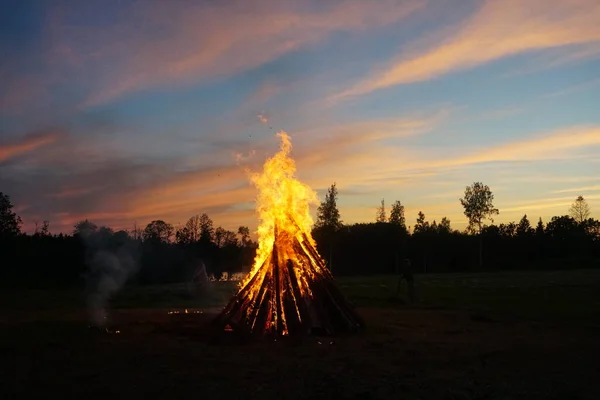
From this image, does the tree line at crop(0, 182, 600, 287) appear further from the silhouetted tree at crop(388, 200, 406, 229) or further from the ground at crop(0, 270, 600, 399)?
the ground at crop(0, 270, 600, 399)

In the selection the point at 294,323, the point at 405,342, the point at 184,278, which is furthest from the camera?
the point at 184,278

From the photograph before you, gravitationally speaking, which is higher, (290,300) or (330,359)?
(290,300)

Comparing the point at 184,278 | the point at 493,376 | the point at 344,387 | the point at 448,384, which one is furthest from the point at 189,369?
the point at 184,278

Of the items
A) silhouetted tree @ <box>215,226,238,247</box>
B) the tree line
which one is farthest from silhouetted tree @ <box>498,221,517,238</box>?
silhouetted tree @ <box>215,226,238,247</box>

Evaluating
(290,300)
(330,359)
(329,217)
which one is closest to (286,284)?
(290,300)

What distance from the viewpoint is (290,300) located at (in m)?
16.0

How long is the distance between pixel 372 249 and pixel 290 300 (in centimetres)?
5410

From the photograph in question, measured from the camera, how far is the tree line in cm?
4797

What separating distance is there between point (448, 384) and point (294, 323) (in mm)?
6455

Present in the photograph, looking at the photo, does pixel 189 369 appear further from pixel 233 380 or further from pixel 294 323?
pixel 294 323

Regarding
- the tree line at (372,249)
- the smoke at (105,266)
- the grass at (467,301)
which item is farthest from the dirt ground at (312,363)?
the tree line at (372,249)

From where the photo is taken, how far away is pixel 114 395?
29.7 feet

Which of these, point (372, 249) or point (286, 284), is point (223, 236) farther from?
point (286, 284)

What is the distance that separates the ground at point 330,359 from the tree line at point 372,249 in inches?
1145
